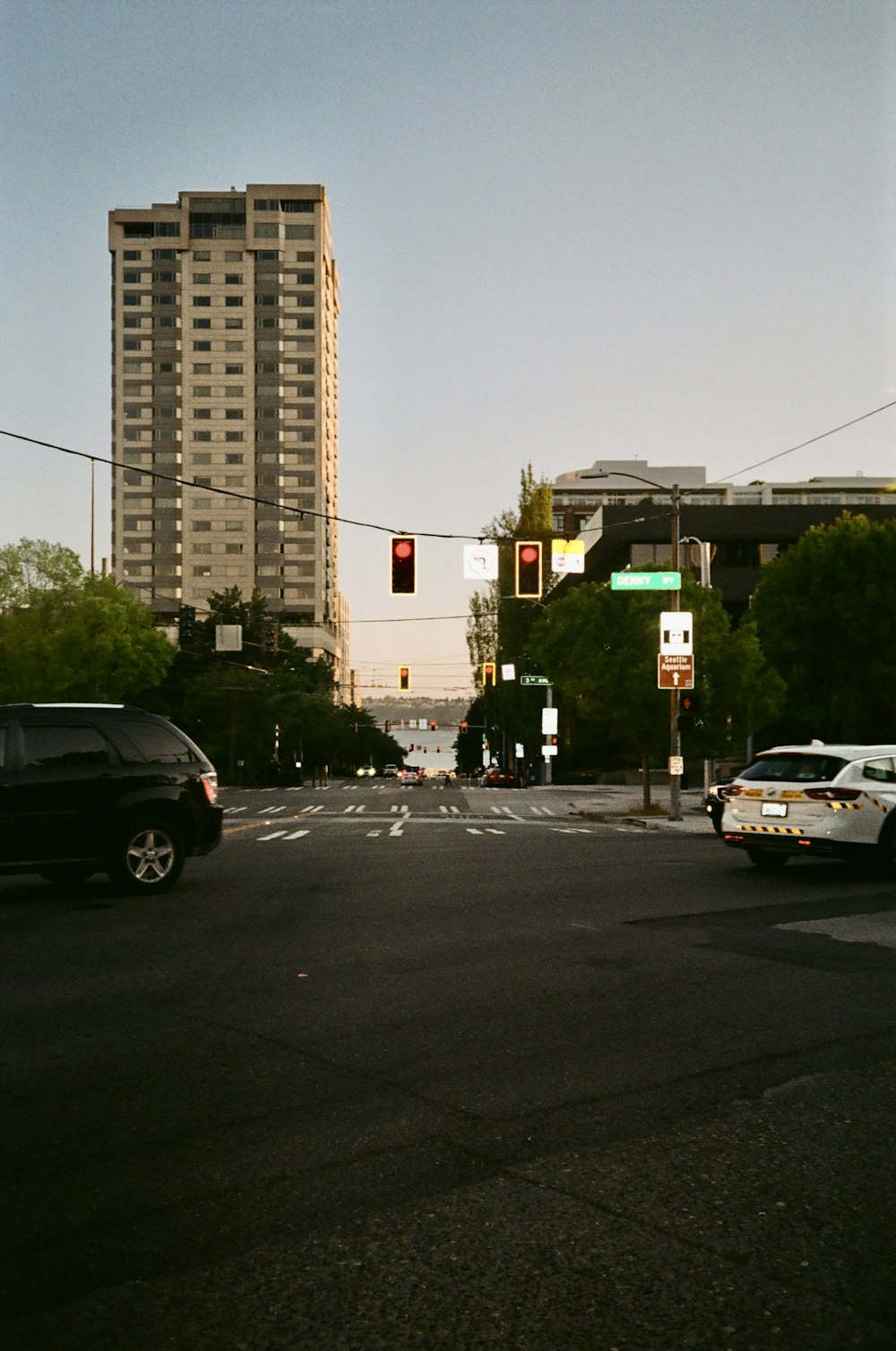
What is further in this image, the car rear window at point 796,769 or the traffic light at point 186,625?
the traffic light at point 186,625

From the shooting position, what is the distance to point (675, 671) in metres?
30.4

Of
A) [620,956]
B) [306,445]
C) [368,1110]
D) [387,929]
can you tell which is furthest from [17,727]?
[306,445]

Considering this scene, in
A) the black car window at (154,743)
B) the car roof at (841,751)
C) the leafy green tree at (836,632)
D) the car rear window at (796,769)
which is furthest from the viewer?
the leafy green tree at (836,632)

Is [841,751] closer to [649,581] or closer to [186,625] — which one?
[649,581]

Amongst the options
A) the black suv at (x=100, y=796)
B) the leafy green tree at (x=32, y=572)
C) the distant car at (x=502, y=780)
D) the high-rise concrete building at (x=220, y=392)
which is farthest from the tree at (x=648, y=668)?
the high-rise concrete building at (x=220, y=392)

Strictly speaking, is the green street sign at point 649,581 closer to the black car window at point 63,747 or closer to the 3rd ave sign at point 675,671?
the 3rd ave sign at point 675,671

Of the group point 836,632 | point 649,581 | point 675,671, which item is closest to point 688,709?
point 675,671

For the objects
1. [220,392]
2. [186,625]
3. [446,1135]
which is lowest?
[446,1135]

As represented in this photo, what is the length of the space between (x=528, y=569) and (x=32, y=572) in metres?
47.0


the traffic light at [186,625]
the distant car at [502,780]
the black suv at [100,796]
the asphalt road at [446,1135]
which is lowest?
the distant car at [502,780]

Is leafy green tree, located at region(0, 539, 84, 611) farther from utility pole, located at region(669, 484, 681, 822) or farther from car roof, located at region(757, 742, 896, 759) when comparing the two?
car roof, located at region(757, 742, 896, 759)

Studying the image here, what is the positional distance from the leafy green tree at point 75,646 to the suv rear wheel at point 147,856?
2039 inches

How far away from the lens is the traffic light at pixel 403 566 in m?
24.4

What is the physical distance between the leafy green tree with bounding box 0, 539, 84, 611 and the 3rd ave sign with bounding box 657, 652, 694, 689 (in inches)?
1698
